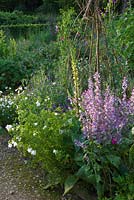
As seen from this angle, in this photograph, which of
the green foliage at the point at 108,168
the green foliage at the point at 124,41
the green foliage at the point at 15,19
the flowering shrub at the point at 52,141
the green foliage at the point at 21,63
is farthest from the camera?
the green foliage at the point at 15,19

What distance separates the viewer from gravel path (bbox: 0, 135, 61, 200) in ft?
10.9

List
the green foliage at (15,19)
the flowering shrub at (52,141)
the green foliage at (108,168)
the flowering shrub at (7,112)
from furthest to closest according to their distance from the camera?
the green foliage at (15,19) < the flowering shrub at (7,112) < the flowering shrub at (52,141) < the green foliage at (108,168)

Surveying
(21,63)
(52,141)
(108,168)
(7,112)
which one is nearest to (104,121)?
(108,168)

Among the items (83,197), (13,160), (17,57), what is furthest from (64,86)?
(17,57)

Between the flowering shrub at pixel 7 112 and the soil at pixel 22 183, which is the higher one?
the flowering shrub at pixel 7 112

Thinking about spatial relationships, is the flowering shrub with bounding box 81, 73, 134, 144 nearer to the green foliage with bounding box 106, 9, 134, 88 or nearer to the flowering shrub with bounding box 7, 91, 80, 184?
the flowering shrub with bounding box 7, 91, 80, 184

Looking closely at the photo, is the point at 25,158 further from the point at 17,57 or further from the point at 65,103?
the point at 17,57

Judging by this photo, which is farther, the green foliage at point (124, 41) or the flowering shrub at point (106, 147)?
the green foliage at point (124, 41)

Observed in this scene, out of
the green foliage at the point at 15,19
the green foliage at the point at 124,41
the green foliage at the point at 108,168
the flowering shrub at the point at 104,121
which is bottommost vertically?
the green foliage at the point at 108,168

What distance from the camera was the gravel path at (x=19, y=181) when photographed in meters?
3.33

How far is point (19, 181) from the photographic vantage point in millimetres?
3574

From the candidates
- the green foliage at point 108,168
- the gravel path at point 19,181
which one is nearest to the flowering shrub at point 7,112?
the gravel path at point 19,181

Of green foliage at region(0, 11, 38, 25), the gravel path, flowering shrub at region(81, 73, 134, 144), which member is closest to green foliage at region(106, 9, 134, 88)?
the gravel path

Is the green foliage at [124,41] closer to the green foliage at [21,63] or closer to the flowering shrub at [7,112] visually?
the green foliage at [21,63]
